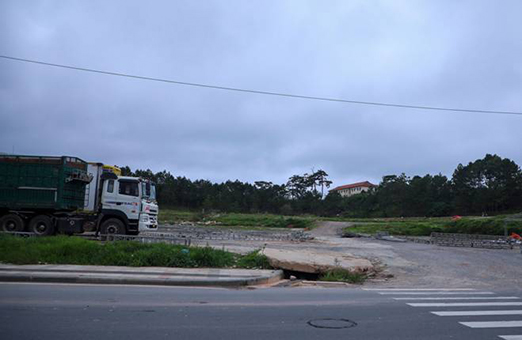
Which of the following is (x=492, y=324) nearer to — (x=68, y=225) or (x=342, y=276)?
(x=342, y=276)

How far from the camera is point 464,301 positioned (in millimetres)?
10391

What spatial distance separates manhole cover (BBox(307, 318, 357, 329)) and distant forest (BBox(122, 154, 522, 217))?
214 feet

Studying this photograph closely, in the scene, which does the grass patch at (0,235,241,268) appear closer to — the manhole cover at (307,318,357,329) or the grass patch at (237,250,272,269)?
the grass patch at (237,250,272,269)

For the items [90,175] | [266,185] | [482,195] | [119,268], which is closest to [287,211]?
[266,185]

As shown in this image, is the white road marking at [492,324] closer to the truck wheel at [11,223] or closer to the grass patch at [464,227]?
the truck wheel at [11,223]

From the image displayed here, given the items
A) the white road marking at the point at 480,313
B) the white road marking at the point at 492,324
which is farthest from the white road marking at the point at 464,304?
the white road marking at the point at 492,324

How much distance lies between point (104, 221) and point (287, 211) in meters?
87.7

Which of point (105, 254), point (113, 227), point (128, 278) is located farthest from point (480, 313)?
point (113, 227)

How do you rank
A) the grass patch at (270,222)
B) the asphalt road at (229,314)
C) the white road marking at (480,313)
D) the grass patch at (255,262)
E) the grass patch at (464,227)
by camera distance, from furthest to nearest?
the grass patch at (270,222) < the grass patch at (464,227) < the grass patch at (255,262) < the white road marking at (480,313) < the asphalt road at (229,314)

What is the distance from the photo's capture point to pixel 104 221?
2081 centimetres

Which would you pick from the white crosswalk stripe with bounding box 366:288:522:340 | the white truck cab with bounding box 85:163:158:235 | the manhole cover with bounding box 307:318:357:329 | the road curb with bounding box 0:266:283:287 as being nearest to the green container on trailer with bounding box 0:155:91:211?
the white truck cab with bounding box 85:163:158:235

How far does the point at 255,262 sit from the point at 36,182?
11.9 m

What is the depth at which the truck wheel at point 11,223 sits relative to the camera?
20.6 meters

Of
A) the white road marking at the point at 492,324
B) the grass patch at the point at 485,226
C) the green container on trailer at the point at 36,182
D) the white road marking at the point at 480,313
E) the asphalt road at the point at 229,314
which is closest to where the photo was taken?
the asphalt road at the point at 229,314
